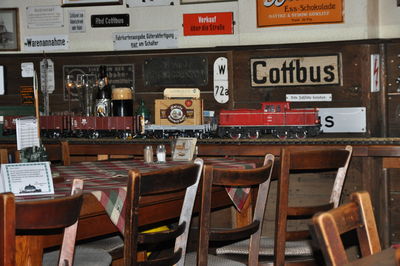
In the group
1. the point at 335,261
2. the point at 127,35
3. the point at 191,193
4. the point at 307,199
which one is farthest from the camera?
the point at 127,35

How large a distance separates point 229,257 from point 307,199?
8.17ft

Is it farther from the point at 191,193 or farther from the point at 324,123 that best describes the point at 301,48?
the point at 191,193

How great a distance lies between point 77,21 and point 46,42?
387mm

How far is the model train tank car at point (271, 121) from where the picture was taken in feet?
20.9

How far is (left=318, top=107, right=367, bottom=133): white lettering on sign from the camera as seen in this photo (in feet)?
21.3

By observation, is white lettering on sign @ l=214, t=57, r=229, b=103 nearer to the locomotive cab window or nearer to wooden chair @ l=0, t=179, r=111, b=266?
the locomotive cab window

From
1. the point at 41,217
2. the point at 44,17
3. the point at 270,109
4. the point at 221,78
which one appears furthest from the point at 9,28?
the point at 41,217

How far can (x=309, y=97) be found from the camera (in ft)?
22.0

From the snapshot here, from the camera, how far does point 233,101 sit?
6.88 m

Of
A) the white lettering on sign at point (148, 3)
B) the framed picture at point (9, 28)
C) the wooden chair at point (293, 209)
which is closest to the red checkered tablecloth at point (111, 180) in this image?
the wooden chair at point (293, 209)

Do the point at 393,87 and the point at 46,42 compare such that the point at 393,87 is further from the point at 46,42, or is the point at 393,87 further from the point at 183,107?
the point at 46,42

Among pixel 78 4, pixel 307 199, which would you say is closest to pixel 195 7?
pixel 78 4

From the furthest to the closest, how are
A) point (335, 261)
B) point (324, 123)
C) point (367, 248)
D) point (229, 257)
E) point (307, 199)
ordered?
point (324, 123)
point (307, 199)
point (229, 257)
point (367, 248)
point (335, 261)

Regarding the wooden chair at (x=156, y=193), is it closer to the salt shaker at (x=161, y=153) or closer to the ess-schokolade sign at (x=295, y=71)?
the salt shaker at (x=161, y=153)
